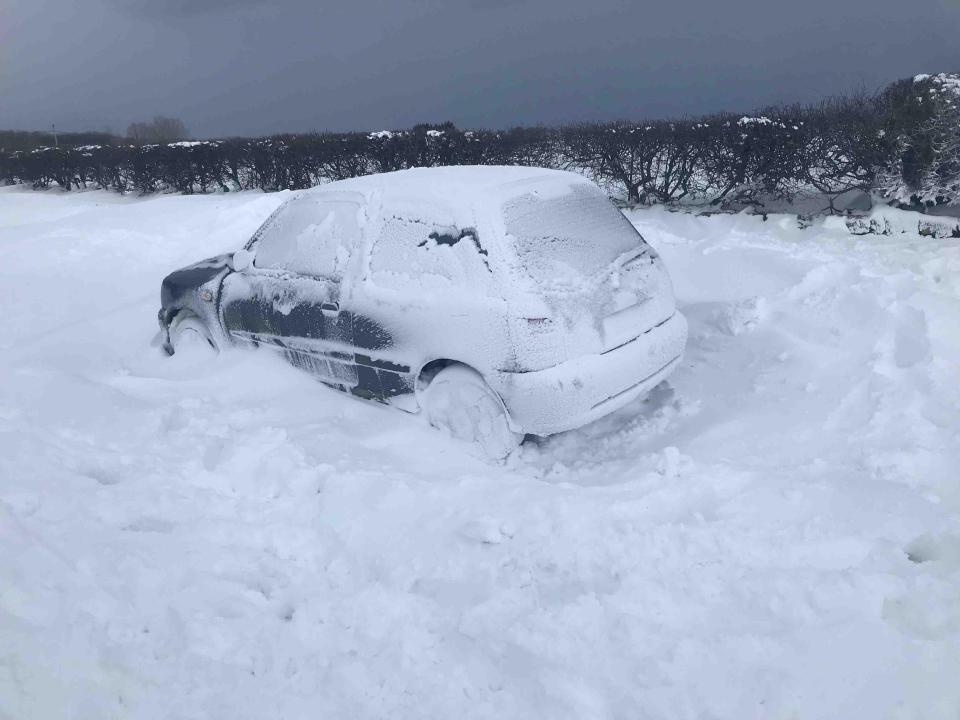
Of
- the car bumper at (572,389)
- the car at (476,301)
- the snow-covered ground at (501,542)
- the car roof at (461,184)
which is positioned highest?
the car roof at (461,184)

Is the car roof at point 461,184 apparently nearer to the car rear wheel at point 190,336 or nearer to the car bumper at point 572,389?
the car bumper at point 572,389

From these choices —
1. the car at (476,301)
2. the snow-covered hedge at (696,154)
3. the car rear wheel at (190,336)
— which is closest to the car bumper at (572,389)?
the car at (476,301)

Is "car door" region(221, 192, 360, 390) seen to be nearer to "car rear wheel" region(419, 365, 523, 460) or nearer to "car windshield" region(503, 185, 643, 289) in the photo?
"car rear wheel" region(419, 365, 523, 460)

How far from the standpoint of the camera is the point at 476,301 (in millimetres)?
4246

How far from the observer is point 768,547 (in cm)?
344

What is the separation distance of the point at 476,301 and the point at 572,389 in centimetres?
78

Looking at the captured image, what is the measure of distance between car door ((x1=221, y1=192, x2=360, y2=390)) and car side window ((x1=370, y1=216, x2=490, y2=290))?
297 millimetres

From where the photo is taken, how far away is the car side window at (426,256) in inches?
169

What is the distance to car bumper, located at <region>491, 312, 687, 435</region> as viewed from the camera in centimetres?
414

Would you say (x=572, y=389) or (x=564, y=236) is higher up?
(x=564, y=236)

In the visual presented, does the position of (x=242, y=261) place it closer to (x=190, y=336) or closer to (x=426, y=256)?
(x=190, y=336)

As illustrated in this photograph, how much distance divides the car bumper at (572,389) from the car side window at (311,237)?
159 cm

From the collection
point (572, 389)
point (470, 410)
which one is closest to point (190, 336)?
point (470, 410)

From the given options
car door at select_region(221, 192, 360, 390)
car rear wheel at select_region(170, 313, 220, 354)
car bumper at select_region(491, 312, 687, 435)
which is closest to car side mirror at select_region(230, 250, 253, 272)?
car door at select_region(221, 192, 360, 390)
